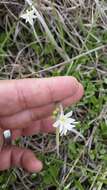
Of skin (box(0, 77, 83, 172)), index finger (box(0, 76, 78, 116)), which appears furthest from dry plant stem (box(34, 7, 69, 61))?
index finger (box(0, 76, 78, 116))

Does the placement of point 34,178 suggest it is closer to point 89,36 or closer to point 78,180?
point 78,180

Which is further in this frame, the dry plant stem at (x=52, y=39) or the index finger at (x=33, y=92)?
the dry plant stem at (x=52, y=39)

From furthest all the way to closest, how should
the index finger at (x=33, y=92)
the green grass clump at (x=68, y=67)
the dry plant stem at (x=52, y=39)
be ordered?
1. the dry plant stem at (x=52, y=39)
2. the green grass clump at (x=68, y=67)
3. the index finger at (x=33, y=92)

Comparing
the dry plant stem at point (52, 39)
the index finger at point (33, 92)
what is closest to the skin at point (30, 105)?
the index finger at point (33, 92)

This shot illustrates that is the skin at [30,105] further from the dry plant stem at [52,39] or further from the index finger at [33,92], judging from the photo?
the dry plant stem at [52,39]

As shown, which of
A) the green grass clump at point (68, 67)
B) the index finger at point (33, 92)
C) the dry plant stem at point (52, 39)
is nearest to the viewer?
the index finger at point (33, 92)

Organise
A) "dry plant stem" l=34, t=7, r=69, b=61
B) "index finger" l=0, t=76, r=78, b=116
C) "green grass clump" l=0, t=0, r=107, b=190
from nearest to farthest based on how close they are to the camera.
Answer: "index finger" l=0, t=76, r=78, b=116 → "green grass clump" l=0, t=0, r=107, b=190 → "dry plant stem" l=34, t=7, r=69, b=61

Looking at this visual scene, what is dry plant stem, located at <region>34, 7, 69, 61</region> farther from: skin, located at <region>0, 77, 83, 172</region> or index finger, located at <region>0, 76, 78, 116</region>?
index finger, located at <region>0, 76, 78, 116</region>
